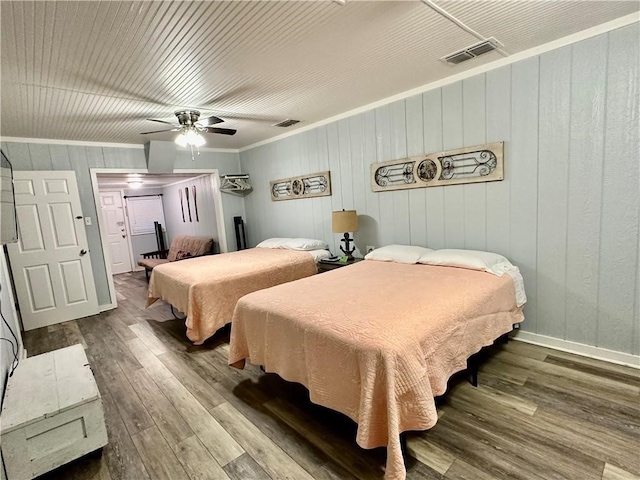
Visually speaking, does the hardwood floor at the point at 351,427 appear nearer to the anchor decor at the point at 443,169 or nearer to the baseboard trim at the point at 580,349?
the baseboard trim at the point at 580,349

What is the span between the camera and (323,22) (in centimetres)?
184

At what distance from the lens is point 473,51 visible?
241cm

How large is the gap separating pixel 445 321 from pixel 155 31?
7.82ft

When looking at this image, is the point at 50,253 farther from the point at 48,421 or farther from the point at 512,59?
the point at 512,59

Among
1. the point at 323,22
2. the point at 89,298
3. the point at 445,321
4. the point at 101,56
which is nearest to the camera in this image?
the point at 445,321

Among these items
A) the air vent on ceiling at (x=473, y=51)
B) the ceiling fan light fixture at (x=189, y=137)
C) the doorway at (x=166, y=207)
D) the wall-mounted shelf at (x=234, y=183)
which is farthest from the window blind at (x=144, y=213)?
the air vent on ceiling at (x=473, y=51)

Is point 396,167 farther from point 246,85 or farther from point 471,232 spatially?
point 246,85

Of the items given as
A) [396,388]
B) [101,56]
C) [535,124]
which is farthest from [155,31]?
[535,124]

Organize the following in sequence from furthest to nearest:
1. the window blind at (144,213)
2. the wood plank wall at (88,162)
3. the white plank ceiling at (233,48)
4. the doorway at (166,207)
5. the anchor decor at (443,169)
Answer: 1. the window blind at (144,213)
2. the doorway at (166,207)
3. the wood plank wall at (88,162)
4. the anchor decor at (443,169)
5. the white plank ceiling at (233,48)

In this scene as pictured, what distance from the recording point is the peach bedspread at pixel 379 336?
1419mm

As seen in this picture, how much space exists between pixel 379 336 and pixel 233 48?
205 centimetres

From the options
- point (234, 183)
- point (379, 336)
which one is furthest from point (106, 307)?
point (379, 336)

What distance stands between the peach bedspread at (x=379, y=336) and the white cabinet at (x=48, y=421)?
886 millimetres

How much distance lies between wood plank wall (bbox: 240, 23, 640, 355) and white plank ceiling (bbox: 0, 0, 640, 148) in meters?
0.27
